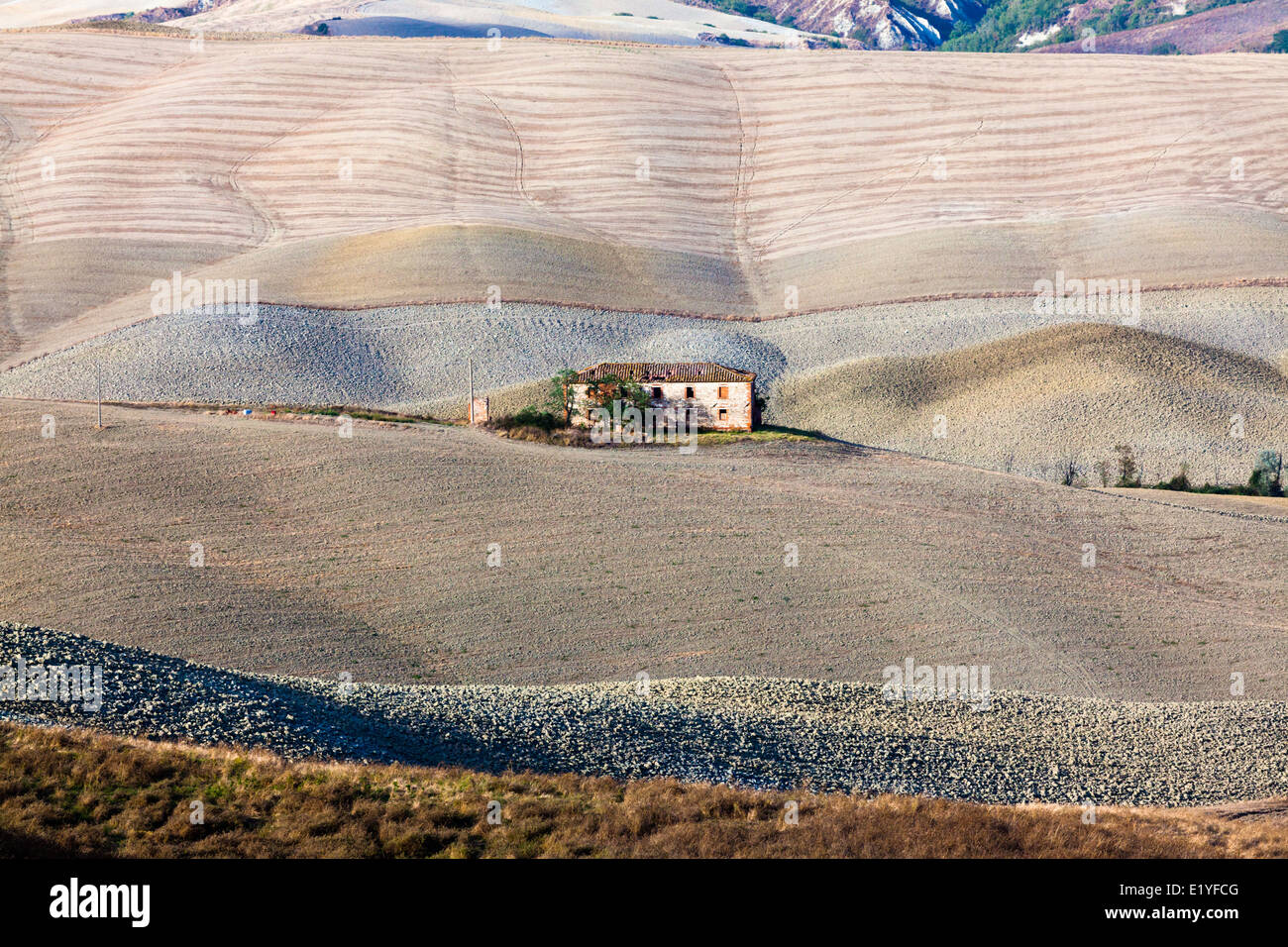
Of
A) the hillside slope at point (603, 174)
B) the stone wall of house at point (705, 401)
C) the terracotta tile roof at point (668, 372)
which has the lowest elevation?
the stone wall of house at point (705, 401)

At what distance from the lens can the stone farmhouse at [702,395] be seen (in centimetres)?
5828

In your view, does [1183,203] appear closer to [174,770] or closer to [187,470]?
[187,470]

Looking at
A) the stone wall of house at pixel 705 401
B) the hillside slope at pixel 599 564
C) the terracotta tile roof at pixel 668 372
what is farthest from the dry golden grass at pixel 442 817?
the terracotta tile roof at pixel 668 372

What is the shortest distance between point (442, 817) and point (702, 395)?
41173 millimetres

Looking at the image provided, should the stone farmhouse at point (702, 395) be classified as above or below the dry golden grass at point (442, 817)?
above

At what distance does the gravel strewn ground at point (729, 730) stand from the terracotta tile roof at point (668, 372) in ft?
94.4

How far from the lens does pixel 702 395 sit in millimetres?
58875

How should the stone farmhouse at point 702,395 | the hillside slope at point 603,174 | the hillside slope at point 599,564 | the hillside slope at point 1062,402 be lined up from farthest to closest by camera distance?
1. the hillside slope at point 603,174
2. the hillside slope at point 1062,402
3. the stone farmhouse at point 702,395
4. the hillside slope at point 599,564

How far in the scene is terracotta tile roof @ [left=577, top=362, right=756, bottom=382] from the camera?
5888 centimetres

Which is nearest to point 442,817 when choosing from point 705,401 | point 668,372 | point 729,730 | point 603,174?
A: point 729,730

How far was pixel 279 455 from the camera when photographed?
154 feet

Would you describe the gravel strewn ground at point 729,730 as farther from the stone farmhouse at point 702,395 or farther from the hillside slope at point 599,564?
the stone farmhouse at point 702,395

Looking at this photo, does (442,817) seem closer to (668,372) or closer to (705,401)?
(705,401)

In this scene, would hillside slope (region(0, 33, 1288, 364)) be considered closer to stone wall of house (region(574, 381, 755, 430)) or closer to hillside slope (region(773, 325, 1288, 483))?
hillside slope (region(773, 325, 1288, 483))
